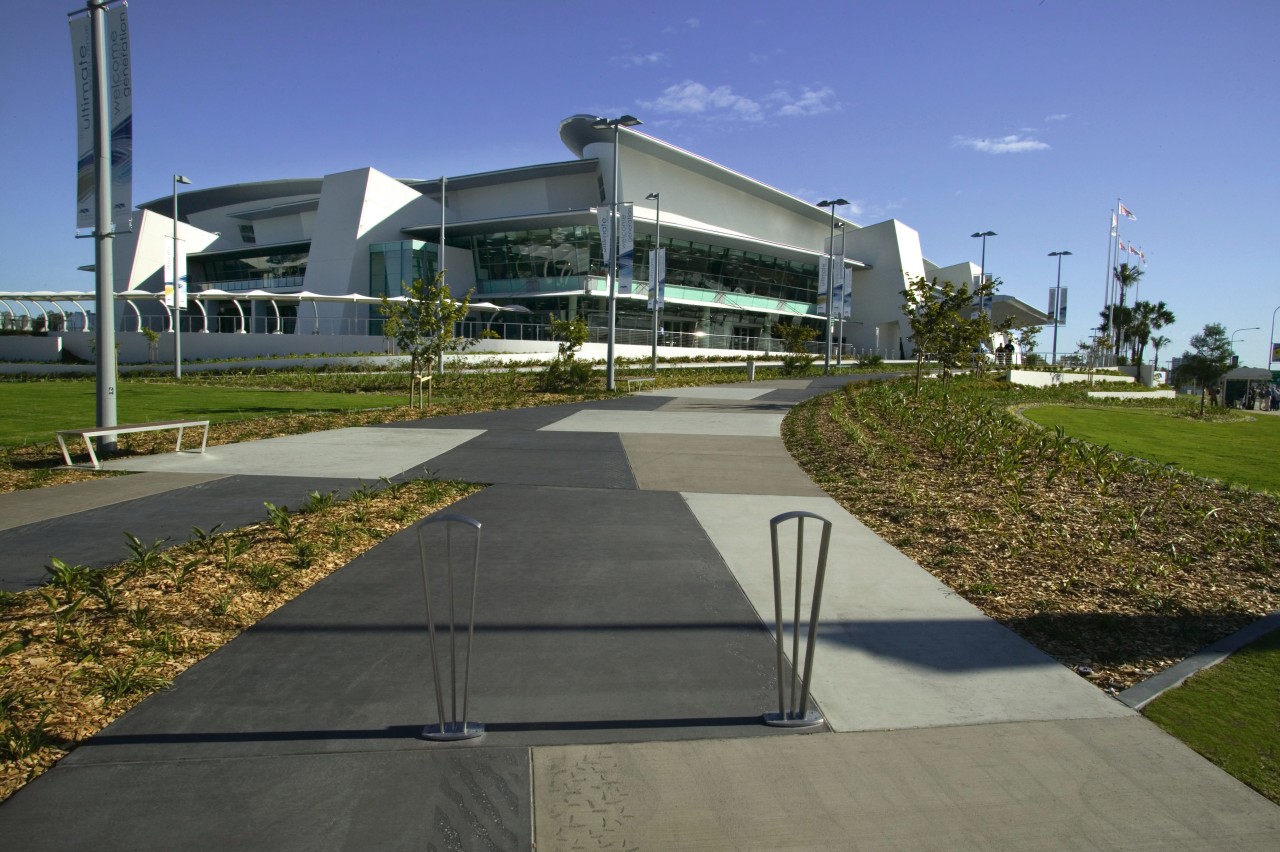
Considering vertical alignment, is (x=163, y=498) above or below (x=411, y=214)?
below

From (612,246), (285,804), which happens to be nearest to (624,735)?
(285,804)

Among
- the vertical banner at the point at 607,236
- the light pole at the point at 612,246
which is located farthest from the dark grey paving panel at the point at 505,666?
the vertical banner at the point at 607,236

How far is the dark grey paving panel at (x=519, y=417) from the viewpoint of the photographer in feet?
51.7

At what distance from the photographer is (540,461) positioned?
11539 millimetres

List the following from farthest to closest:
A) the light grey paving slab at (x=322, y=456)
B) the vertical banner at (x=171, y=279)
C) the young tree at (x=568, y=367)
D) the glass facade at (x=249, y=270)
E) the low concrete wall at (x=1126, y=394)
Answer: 1. the glass facade at (x=249, y=270)
2. the low concrete wall at (x=1126, y=394)
3. the vertical banner at (x=171, y=279)
4. the young tree at (x=568, y=367)
5. the light grey paving slab at (x=322, y=456)

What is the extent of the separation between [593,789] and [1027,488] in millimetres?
8426

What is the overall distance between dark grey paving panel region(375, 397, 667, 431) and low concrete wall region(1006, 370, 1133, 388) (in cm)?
2255

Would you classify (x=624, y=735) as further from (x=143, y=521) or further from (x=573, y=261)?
(x=573, y=261)

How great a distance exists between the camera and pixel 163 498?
28.4 ft

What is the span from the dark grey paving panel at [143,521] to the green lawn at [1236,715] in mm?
7275

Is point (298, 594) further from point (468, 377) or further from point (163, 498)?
point (468, 377)

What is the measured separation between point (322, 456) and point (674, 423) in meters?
7.43

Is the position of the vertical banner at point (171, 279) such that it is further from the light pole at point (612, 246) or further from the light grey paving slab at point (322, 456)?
the light grey paving slab at point (322, 456)

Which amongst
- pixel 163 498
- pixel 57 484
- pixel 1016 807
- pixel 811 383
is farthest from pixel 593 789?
pixel 811 383
